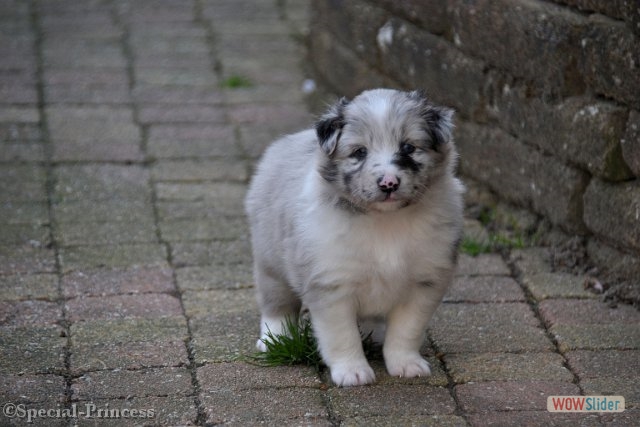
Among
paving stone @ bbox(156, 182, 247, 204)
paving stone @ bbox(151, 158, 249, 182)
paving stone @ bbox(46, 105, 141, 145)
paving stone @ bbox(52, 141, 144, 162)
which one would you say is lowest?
paving stone @ bbox(46, 105, 141, 145)

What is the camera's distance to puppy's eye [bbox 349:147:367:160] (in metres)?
3.50

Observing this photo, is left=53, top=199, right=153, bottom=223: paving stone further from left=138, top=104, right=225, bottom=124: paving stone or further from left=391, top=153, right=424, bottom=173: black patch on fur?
left=391, top=153, right=424, bottom=173: black patch on fur

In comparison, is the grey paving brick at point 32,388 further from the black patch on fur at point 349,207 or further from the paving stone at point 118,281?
the black patch on fur at point 349,207

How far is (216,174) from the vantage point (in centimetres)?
607

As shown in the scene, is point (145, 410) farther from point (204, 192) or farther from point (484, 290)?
point (204, 192)

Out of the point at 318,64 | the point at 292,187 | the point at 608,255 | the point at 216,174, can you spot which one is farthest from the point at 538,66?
the point at 318,64

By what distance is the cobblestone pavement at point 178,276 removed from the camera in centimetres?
363

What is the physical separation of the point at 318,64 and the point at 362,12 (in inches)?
37.4

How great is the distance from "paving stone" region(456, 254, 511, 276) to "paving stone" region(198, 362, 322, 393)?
1.26 meters

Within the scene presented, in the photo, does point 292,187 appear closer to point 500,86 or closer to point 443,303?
point 443,303

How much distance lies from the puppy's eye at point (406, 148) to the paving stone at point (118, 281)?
1602 mm

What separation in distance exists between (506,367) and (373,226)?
78 centimetres

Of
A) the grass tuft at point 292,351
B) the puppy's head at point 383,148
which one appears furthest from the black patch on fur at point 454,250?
the grass tuft at point 292,351

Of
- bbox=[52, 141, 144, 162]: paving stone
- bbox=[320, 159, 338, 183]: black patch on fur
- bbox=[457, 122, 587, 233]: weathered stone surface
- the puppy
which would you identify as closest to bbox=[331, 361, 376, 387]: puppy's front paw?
the puppy
